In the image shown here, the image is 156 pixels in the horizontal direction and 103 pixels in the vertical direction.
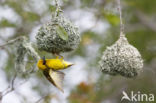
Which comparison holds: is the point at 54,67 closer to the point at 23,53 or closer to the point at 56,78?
the point at 56,78

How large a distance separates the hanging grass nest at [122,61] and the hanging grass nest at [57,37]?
1.41 ft

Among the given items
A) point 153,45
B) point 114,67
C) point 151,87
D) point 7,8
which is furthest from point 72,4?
point 114,67

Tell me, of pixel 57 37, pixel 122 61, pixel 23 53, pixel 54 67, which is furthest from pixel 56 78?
pixel 23 53

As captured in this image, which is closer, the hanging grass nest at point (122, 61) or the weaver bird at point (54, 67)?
the weaver bird at point (54, 67)

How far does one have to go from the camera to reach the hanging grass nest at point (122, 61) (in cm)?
345

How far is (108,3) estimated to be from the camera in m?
6.07

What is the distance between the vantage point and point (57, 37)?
3.15 metres

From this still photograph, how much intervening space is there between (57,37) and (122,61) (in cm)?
65

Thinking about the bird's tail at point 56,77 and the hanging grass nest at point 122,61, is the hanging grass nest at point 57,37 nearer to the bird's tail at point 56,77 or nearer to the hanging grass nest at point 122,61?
the bird's tail at point 56,77

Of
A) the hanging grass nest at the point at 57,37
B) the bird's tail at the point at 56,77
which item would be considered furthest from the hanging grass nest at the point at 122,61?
the bird's tail at the point at 56,77

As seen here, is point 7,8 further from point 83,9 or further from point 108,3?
point 108,3

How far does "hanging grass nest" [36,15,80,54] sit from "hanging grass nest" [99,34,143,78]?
431mm

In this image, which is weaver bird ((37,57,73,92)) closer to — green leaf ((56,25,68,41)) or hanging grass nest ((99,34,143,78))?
green leaf ((56,25,68,41))

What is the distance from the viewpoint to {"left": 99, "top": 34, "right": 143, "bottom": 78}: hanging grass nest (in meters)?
3.45
